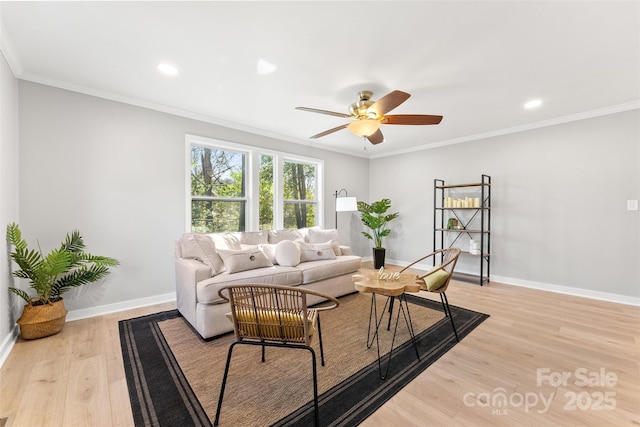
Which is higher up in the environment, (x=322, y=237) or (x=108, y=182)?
(x=108, y=182)

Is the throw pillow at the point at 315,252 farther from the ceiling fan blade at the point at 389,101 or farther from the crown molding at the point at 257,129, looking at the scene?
the crown molding at the point at 257,129

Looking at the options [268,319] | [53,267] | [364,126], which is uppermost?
[364,126]

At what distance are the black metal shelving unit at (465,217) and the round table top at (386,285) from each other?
108 inches

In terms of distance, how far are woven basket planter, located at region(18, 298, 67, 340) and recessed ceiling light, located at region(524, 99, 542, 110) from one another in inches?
221

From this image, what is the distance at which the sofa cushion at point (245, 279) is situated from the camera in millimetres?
2436

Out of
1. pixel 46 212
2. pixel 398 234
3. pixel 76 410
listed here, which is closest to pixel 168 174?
pixel 46 212

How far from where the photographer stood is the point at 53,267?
2357mm

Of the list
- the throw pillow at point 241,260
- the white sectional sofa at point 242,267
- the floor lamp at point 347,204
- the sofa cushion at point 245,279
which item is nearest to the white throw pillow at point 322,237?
the white sectional sofa at point 242,267

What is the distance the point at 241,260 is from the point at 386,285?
63.5 inches

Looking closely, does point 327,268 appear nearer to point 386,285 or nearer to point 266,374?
point 386,285

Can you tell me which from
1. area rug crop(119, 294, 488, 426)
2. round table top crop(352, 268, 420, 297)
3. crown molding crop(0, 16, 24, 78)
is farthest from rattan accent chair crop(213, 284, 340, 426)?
crown molding crop(0, 16, 24, 78)

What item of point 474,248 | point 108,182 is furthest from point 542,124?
point 108,182

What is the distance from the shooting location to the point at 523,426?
1.46 m

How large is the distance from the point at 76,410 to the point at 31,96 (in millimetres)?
3011
